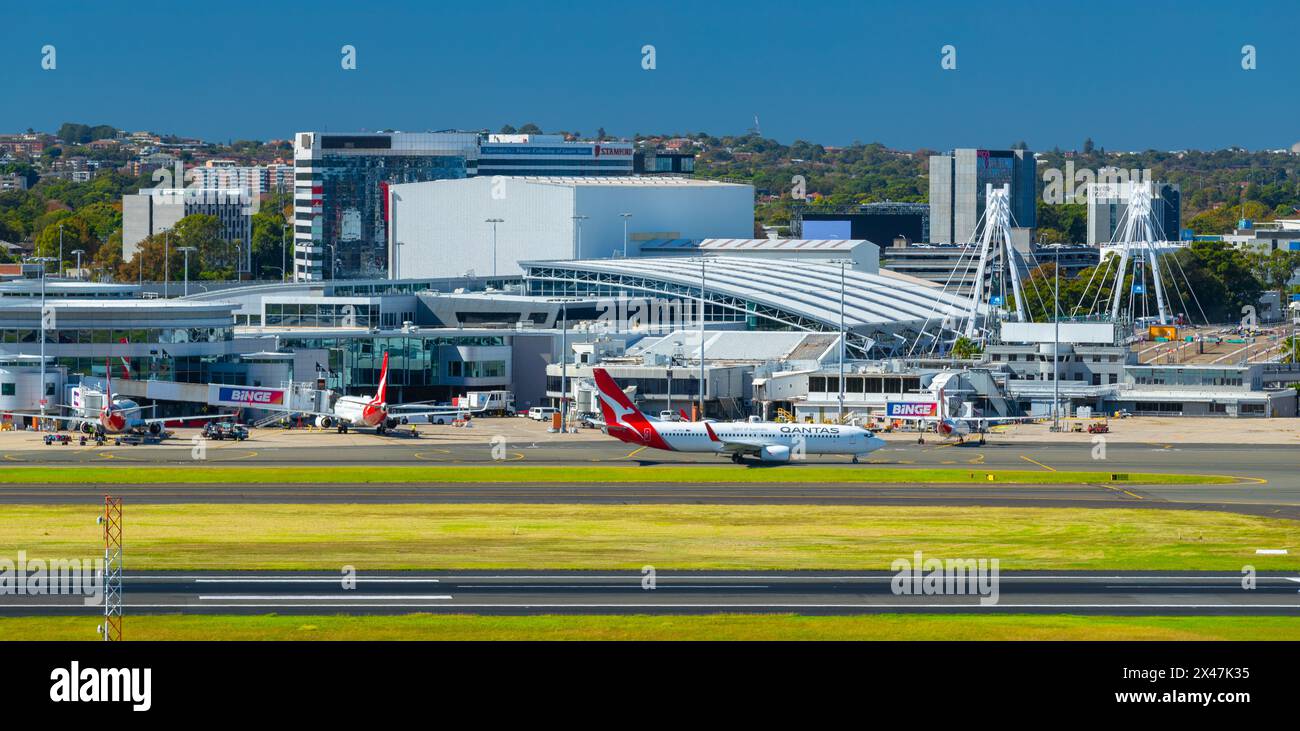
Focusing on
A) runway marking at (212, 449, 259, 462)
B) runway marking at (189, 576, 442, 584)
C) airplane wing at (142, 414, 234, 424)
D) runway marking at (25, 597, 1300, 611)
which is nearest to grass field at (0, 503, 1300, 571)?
runway marking at (189, 576, 442, 584)

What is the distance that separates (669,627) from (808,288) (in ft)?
433

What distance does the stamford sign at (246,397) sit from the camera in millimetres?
122500

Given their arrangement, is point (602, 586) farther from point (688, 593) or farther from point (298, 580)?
point (298, 580)

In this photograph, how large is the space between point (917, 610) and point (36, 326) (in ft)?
321

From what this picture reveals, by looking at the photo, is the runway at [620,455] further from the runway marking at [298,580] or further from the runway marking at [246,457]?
the runway marking at [298,580]

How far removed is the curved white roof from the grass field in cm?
9006

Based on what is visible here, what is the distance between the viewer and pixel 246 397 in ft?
403

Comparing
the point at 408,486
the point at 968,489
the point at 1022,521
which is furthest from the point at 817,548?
the point at 408,486

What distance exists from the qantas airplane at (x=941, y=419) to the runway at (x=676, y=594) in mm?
56195

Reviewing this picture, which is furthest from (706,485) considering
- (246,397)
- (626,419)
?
(246,397)

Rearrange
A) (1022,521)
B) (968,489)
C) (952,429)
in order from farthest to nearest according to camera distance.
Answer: (952,429), (968,489), (1022,521)

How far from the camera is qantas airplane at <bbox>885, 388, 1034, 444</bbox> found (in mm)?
114125

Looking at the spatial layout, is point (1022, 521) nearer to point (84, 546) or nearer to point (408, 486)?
point (408, 486)

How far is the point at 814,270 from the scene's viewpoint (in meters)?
192
